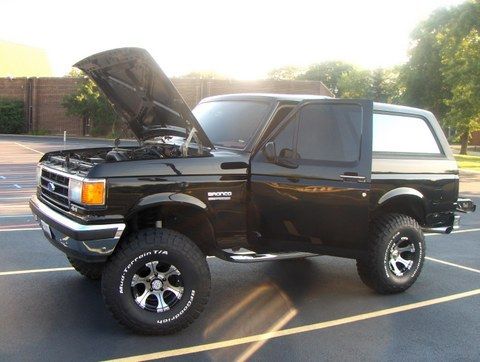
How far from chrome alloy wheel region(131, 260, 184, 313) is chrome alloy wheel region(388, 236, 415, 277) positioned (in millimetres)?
2363

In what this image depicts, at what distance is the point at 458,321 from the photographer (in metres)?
5.05

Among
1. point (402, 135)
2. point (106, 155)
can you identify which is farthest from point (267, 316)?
point (402, 135)

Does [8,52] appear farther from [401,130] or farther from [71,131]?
[401,130]

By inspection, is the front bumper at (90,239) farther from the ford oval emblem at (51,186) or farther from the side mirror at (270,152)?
the side mirror at (270,152)

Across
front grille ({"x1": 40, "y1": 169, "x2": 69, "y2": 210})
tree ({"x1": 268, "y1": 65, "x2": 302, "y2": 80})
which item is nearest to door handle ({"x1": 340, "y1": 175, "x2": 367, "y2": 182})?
front grille ({"x1": 40, "y1": 169, "x2": 69, "y2": 210})

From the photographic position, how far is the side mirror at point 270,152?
16.4ft

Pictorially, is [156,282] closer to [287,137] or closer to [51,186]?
[51,186]

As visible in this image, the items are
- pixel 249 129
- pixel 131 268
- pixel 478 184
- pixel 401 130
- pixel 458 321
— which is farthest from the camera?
pixel 478 184

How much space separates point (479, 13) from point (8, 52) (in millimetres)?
64782

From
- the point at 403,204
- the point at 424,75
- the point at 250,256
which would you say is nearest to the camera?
the point at 250,256

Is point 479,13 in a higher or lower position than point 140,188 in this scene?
higher

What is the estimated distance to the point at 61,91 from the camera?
162 feet

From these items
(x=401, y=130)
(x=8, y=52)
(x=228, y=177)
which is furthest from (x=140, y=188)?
(x=8, y=52)

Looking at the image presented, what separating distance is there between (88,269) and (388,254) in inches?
123
